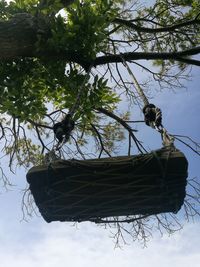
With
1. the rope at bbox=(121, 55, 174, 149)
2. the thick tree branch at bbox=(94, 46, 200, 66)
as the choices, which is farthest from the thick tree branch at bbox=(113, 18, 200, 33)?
the rope at bbox=(121, 55, 174, 149)

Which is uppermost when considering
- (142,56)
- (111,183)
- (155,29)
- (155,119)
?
(155,29)

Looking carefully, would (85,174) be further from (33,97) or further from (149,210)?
(33,97)

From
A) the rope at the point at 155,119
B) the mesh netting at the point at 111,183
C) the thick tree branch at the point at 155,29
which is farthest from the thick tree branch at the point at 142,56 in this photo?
the mesh netting at the point at 111,183

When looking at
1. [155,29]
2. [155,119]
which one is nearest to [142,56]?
[155,119]

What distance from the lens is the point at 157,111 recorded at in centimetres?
289

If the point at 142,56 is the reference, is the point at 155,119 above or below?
below

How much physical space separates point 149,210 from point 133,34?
Result: 625 cm

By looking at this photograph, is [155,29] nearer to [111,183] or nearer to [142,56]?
[142,56]

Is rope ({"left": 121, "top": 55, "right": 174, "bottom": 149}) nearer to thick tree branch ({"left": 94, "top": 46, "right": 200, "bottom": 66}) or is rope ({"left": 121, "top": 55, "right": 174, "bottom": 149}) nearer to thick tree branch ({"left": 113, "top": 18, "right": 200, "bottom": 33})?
thick tree branch ({"left": 94, "top": 46, "right": 200, "bottom": 66})

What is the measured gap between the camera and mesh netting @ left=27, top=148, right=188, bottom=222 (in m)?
2.43

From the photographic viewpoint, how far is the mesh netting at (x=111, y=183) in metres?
2.43

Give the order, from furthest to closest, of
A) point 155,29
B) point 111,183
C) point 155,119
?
point 155,29 < point 155,119 < point 111,183

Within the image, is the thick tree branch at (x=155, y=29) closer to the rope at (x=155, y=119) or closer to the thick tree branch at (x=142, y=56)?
the thick tree branch at (x=142, y=56)

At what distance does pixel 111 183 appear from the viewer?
2.44 metres
